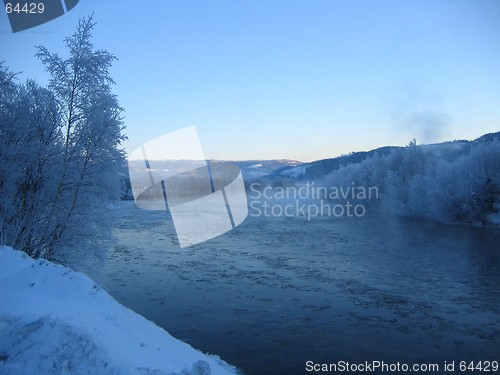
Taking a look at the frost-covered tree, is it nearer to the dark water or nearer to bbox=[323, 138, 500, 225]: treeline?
the dark water

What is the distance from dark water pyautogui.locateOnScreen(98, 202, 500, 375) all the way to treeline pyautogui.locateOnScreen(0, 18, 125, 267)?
406cm

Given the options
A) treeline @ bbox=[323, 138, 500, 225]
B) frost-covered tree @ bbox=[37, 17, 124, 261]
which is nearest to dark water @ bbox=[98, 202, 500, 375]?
frost-covered tree @ bbox=[37, 17, 124, 261]

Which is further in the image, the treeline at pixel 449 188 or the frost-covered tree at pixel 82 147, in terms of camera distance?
the treeline at pixel 449 188

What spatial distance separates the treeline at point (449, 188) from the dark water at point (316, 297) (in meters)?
15.1

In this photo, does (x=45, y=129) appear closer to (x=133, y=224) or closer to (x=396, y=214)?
(x=133, y=224)

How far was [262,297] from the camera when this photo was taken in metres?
15.9

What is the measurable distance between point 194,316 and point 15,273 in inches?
308

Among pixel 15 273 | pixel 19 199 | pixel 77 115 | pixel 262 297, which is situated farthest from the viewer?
pixel 262 297

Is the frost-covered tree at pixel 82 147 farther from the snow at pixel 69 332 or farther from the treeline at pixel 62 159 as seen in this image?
the snow at pixel 69 332

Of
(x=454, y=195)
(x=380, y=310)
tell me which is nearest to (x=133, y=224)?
(x=380, y=310)

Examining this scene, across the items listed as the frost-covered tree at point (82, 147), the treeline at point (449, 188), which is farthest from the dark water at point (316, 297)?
the treeline at point (449, 188)

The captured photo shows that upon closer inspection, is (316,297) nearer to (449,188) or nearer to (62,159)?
(62,159)

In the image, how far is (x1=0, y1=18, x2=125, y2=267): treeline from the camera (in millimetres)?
12055

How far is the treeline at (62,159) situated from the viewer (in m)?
12.1
